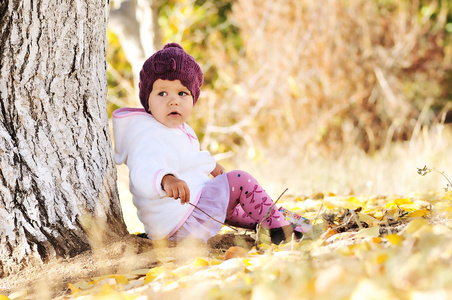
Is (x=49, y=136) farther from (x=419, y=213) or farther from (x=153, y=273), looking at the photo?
(x=419, y=213)

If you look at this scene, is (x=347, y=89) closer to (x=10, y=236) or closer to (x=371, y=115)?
(x=371, y=115)

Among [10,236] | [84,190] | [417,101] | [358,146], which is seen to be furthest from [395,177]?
[417,101]

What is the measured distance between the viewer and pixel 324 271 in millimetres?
1169

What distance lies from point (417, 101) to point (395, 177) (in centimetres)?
398

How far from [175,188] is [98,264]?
16.4 inches

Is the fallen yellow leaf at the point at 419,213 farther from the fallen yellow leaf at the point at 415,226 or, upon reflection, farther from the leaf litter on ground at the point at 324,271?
the fallen yellow leaf at the point at 415,226

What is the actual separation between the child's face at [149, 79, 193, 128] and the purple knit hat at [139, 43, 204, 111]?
0.02 metres

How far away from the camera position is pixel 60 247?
199 centimetres

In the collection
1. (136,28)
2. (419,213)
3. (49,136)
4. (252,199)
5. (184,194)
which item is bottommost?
(419,213)

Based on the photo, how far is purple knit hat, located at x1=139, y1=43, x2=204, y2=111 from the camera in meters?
2.28

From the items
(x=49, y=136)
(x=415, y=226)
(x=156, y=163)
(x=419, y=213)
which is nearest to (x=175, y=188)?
(x=156, y=163)

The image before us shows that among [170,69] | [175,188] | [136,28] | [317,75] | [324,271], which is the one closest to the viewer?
[324,271]

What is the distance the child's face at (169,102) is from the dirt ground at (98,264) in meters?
0.56

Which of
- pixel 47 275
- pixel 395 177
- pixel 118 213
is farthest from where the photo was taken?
pixel 395 177
